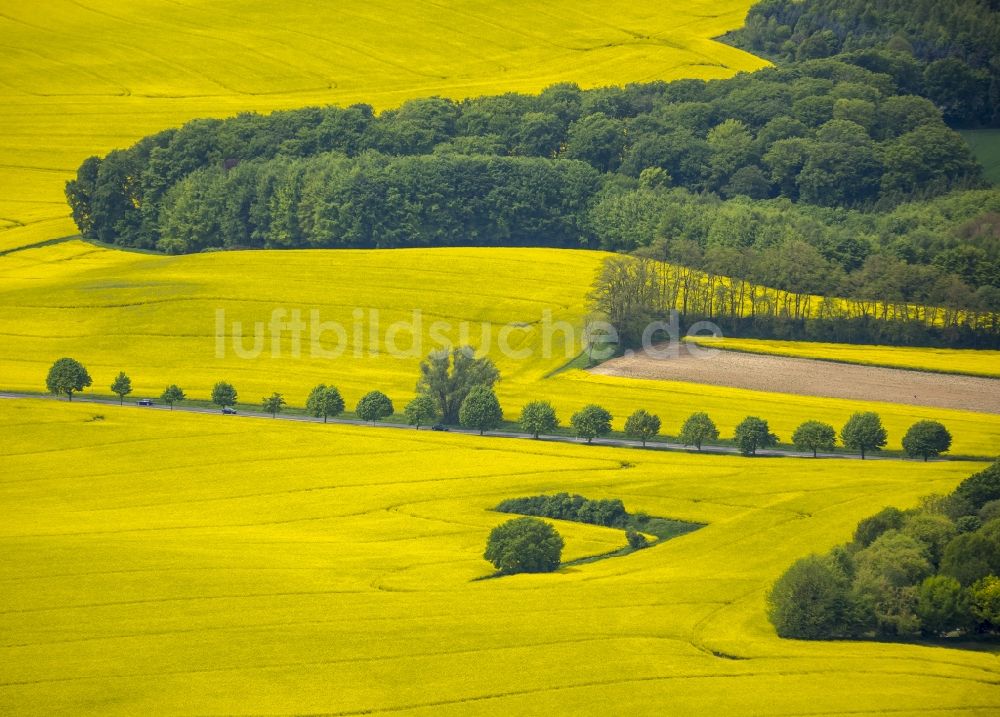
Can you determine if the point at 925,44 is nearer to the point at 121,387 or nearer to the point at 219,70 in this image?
the point at 219,70

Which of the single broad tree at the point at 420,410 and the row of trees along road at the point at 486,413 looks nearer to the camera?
the row of trees along road at the point at 486,413

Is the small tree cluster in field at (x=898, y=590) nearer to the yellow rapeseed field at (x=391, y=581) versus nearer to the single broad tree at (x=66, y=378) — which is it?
the yellow rapeseed field at (x=391, y=581)

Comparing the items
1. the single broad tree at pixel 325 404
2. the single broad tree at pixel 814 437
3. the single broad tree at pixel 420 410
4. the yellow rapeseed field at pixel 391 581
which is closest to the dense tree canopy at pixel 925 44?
the single broad tree at pixel 814 437

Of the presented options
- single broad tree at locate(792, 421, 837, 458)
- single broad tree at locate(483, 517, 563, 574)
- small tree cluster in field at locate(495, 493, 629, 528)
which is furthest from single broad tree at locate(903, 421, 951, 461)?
single broad tree at locate(483, 517, 563, 574)

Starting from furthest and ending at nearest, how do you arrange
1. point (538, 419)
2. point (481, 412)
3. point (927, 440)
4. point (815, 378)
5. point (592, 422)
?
point (815, 378) → point (481, 412) → point (538, 419) → point (592, 422) → point (927, 440)

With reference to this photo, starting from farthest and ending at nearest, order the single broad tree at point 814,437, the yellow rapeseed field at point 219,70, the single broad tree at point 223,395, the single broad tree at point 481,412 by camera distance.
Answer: the yellow rapeseed field at point 219,70 < the single broad tree at point 223,395 < the single broad tree at point 481,412 < the single broad tree at point 814,437

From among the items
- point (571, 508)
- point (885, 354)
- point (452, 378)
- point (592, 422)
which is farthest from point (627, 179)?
point (571, 508)

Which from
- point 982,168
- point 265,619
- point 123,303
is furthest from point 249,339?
point 982,168
